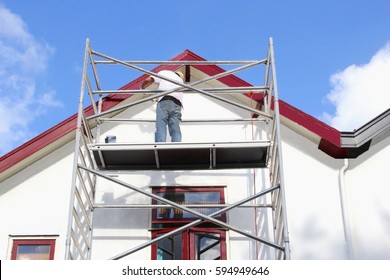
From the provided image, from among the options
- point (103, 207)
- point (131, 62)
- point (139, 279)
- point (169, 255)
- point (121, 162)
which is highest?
point (131, 62)

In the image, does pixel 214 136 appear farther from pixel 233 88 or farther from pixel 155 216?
pixel 155 216

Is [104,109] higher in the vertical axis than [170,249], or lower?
higher

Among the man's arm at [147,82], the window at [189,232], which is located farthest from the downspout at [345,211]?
the man's arm at [147,82]

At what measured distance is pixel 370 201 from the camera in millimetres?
10000

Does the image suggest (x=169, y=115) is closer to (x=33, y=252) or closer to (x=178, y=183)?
(x=178, y=183)

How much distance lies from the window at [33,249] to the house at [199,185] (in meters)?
0.01

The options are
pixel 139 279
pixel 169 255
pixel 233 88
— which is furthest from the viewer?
pixel 233 88

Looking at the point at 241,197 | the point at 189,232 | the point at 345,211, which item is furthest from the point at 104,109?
the point at 345,211

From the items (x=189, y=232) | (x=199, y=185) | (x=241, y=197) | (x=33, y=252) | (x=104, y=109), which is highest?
(x=104, y=109)

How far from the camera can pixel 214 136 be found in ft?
35.2

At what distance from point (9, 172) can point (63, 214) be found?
3.45ft

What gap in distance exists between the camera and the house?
9.56 m

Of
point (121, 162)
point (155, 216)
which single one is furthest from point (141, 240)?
point (121, 162)

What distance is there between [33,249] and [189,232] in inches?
84.6
